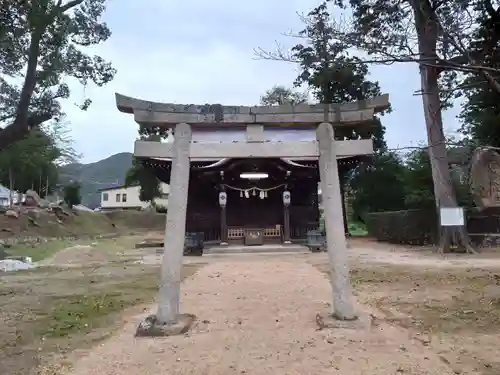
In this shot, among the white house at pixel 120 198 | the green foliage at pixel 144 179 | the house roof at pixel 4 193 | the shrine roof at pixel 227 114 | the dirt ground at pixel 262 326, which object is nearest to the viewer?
the dirt ground at pixel 262 326

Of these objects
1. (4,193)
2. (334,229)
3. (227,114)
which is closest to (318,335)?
(334,229)

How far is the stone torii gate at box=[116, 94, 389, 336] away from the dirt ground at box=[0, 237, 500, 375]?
49cm

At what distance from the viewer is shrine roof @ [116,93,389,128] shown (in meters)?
6.85

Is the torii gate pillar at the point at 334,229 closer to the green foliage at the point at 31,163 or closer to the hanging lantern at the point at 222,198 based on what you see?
the hanging lantern at the point at 222,198

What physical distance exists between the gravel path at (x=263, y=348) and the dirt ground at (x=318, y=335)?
10 millimetres

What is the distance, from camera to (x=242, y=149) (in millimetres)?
6605

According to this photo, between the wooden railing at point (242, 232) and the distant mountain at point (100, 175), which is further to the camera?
the distant mountain at point (100, 175)

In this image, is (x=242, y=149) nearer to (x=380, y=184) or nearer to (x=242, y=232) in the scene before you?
(x=242, y=232)

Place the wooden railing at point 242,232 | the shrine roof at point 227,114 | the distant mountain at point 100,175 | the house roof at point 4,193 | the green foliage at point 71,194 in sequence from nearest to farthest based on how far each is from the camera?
the shrine roof at point 227,114, the wooden railing at point 242,232, the house roof at point 4,193, the green foliage at point 71,194, the distant mountain at point 100,175

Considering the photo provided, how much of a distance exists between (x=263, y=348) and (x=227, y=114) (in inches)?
140

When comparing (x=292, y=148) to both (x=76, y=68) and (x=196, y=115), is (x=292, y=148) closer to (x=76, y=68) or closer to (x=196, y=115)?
(x=196, y=115)

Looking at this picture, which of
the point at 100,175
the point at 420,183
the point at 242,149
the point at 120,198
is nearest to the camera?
the point at 242,149

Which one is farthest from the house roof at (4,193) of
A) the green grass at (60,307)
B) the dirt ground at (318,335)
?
the dirt ground at (318,335)

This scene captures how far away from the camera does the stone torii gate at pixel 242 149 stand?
5.95 meters
